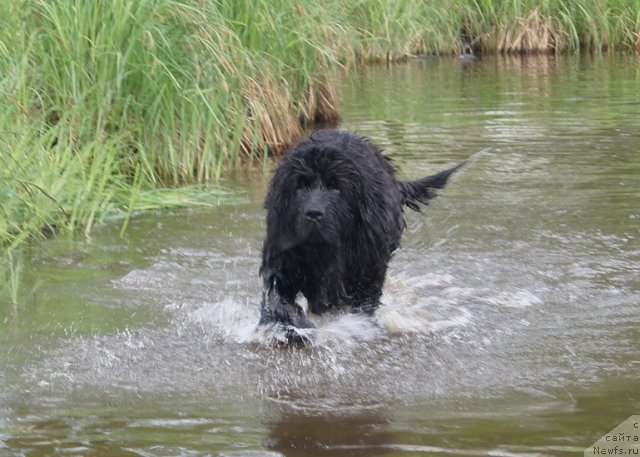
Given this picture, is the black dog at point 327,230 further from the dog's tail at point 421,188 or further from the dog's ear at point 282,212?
the dog's tail at point 421,188

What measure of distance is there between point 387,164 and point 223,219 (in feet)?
6.36

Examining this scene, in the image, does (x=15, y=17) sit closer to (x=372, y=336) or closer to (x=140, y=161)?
(x=140, y=161)

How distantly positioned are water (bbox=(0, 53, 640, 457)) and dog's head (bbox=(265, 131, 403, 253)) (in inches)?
19.4

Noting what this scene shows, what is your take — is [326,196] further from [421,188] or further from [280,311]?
[421,188]

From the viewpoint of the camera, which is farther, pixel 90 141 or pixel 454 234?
pixel 90 141

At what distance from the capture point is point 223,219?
7.48 m

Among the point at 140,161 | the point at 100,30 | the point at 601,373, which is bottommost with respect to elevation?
the point at 601,373

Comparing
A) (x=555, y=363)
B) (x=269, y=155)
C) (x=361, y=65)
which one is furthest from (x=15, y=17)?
(x=361, y=65)

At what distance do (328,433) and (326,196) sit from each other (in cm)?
140

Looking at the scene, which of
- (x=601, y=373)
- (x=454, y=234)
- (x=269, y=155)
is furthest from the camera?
(x=269, y=155)

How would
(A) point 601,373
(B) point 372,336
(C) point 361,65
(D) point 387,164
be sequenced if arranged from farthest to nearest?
(C) point 361,65 → (D) point 387,164 → (B) point 372,336 → (A) point 601,373

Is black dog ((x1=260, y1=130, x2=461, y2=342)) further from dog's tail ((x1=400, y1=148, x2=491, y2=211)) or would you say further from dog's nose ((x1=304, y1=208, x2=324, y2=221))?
dog's tail ((x1=400, y1=148, x2=491, y2=211))

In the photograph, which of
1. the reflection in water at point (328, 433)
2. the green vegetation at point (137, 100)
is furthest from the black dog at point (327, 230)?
the green vegetation at point (137, 100)

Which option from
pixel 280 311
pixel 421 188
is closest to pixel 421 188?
pixel 421 188
